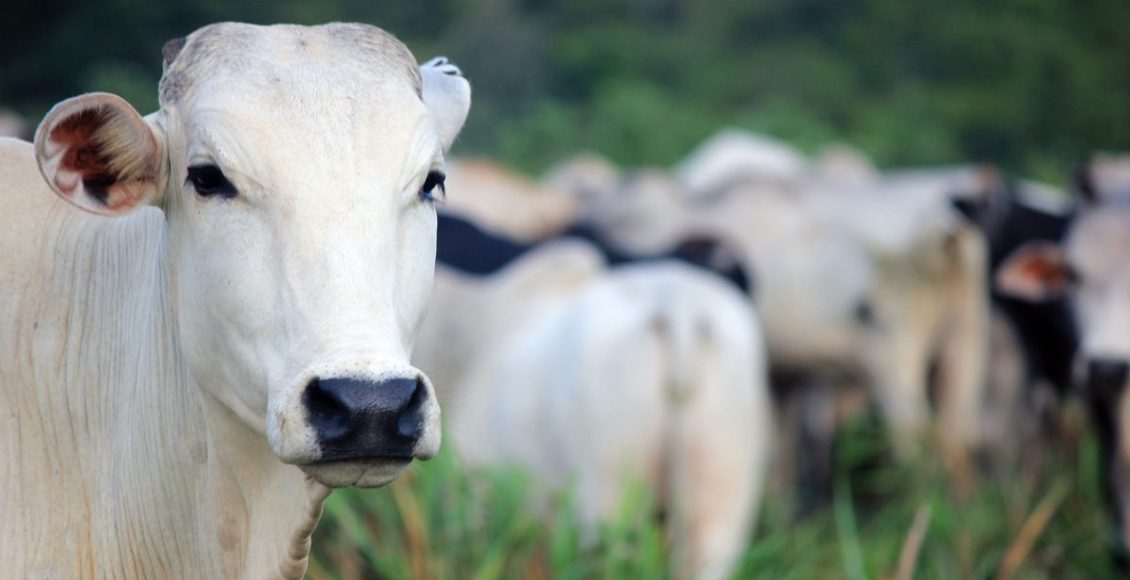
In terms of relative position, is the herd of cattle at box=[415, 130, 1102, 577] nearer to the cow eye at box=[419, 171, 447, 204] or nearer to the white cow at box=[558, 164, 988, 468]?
the white cow at box=[558, 164, 988, 468]

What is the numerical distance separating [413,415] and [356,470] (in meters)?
0.13

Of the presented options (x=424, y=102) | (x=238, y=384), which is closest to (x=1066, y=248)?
(x=424, y=102)

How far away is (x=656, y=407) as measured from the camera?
20.0ft

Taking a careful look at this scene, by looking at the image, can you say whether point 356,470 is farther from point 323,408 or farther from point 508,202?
point 508,202

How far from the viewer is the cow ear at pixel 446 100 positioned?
9.77 ft

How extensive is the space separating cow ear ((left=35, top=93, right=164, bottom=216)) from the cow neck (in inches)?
5.9

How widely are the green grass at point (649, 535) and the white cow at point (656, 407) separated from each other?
0.76ft

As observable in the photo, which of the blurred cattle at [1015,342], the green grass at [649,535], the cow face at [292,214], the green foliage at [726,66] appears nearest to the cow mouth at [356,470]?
the cow face at [292,214]

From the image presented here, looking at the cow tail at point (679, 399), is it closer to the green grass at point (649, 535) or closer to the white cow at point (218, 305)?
the green grass at point (649, 535)

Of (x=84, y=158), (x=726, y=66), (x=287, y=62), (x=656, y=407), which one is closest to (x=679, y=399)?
(x=656, y=407)

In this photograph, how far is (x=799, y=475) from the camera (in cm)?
875

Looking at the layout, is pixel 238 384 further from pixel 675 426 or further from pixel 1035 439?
pixel 1035 439

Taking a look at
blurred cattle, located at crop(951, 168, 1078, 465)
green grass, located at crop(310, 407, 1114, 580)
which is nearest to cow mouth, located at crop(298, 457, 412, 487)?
green grass, located at crop(310, 407, 1114, 580)

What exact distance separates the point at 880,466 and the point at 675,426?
275 cm
